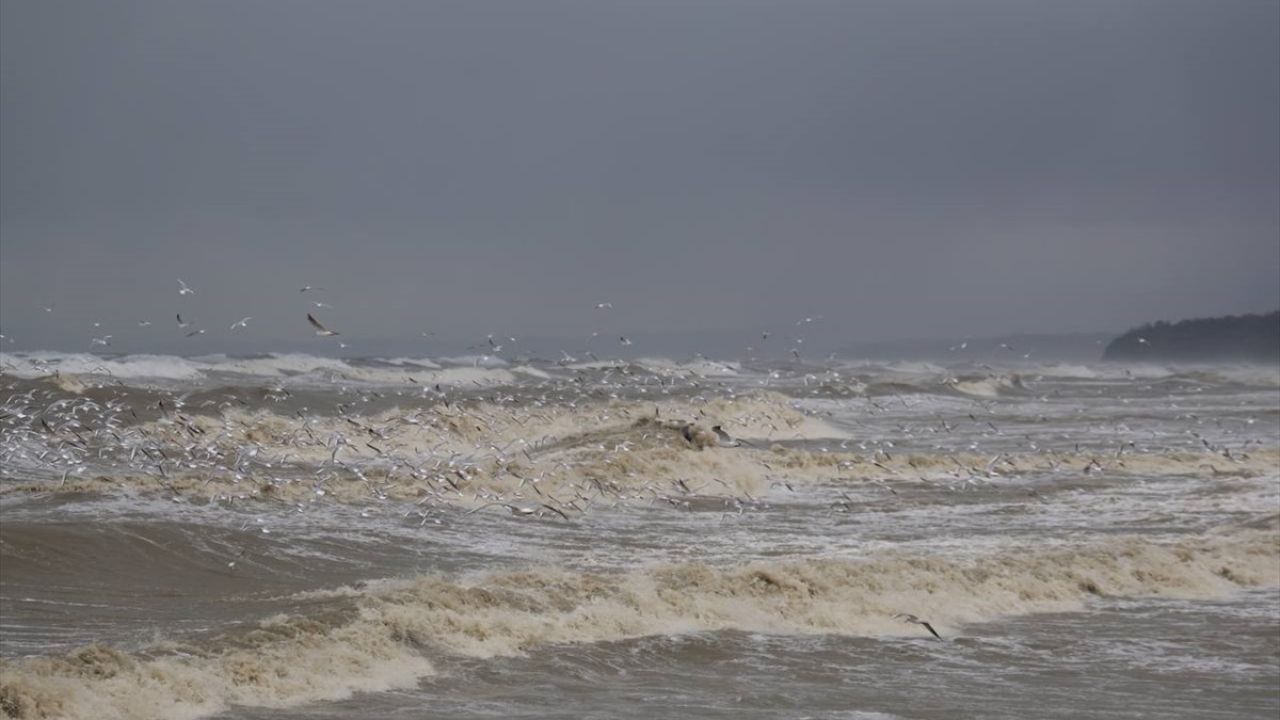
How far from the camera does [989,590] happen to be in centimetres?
2116

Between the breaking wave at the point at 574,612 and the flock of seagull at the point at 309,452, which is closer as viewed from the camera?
the breaking wave at the point at 574,612

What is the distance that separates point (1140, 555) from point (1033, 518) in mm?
5799

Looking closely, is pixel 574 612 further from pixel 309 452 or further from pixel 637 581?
pixel 309 452

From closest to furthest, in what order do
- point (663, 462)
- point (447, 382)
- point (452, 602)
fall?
point (452, 602), point (663, 462), point (447, 382)

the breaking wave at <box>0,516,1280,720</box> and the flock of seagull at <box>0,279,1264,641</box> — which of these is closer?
the breaking wave at <box>0,516,1280,720</box>

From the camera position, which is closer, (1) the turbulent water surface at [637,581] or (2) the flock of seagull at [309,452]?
(1) the turbulent water surface at [637,581]

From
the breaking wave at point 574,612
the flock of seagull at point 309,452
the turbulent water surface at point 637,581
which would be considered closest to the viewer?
the breaking wave at point 574,612

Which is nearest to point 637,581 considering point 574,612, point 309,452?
point 574,612

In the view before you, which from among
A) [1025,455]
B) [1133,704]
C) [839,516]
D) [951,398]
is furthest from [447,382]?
[1133,704]

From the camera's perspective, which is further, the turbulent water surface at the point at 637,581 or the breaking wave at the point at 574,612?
the turbulent water surface at the point at 637,581

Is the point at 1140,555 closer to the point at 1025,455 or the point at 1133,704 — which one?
the point at 1133,704

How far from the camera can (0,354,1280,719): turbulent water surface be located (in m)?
14.6

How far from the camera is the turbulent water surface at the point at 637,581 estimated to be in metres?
14.6

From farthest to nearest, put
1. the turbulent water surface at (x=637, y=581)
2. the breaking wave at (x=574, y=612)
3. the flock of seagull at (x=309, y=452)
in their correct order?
the flock of seagull at (x=309, y=452), the turbulent water surface at (x=637, y=581), the breaking wave at (x=574, y=612)
